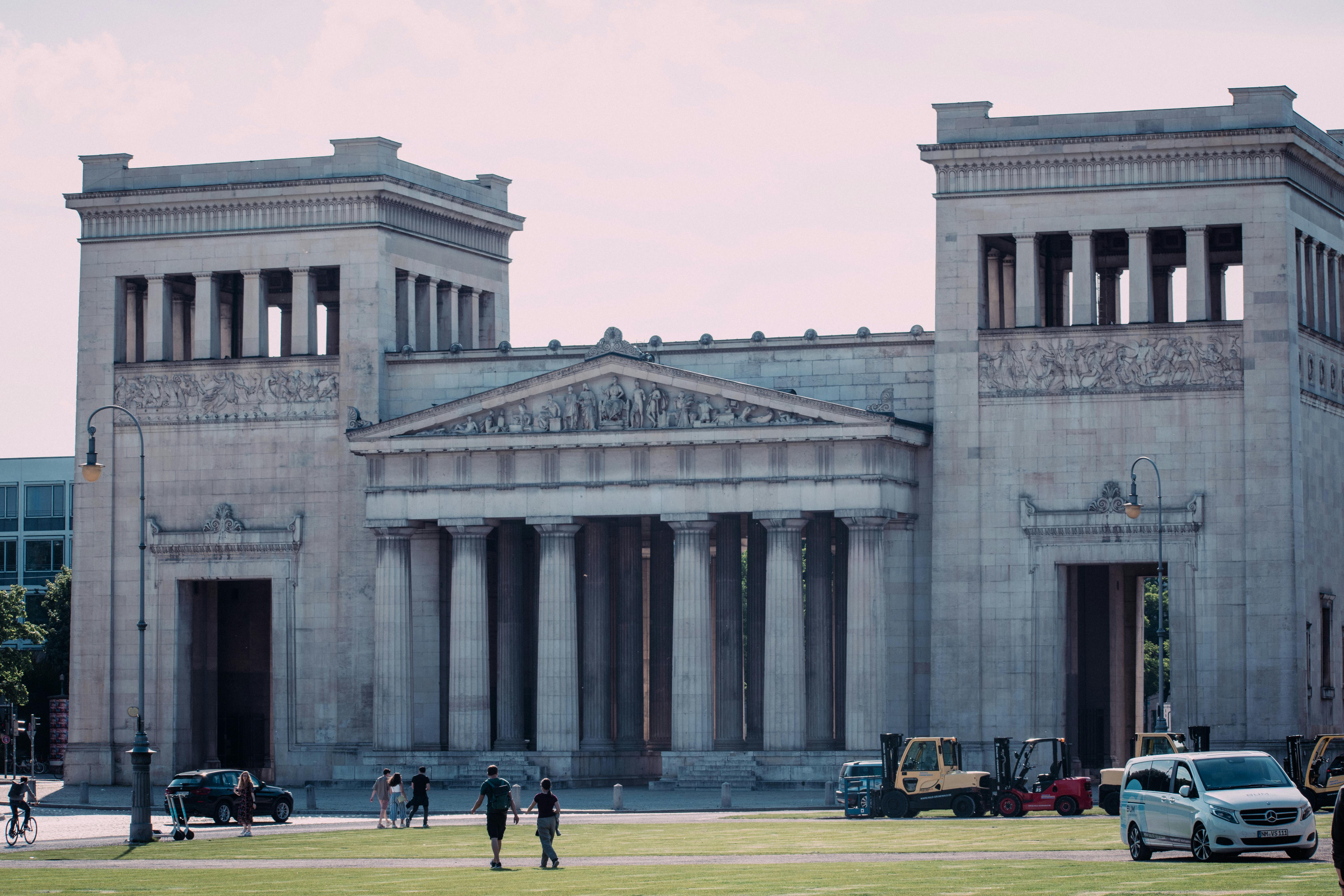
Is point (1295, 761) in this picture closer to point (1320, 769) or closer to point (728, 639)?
point (1320, 769)

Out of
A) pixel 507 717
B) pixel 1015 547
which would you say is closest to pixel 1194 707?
pixel 1015 547

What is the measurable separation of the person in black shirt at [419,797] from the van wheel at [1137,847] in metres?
26.7

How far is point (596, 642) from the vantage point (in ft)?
313

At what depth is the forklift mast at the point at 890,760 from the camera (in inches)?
2867

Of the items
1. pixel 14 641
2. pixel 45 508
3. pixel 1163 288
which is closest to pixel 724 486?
pixel 1163 288

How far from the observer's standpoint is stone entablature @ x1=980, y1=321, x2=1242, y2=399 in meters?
87.2

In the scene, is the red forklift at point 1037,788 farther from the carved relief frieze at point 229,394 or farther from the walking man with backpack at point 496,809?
the carved relief frieze at point 229,394

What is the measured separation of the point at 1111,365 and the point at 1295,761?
22480 millimetres

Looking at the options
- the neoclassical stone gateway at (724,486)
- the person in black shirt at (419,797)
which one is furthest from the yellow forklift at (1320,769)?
the person in black shirt at (419,797)

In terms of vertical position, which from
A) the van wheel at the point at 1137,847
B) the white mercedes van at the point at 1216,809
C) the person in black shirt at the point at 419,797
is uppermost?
the white mercedes van at the point at 1216,809

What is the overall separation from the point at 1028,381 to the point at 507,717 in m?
25.2

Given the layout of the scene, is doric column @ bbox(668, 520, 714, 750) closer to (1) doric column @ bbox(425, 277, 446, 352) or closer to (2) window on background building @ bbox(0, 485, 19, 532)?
(1) doric column @ bbox(425, 277, 446, 352)

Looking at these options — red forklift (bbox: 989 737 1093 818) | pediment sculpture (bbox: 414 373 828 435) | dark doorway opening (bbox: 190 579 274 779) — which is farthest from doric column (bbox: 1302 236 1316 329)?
dark doorway opening (bbox: 190 579 274 779)

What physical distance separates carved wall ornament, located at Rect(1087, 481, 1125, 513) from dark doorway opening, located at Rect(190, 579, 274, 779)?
123ft
